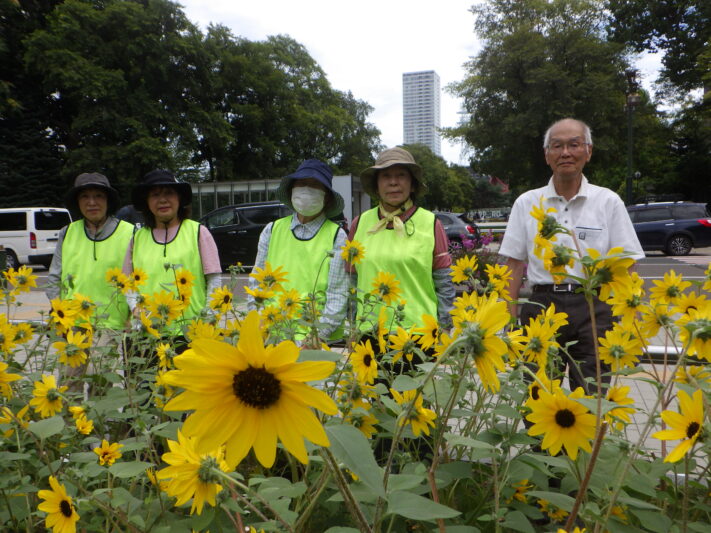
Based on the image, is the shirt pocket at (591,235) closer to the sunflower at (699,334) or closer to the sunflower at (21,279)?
the sunflower at (699,334)

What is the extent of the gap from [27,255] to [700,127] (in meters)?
28.9

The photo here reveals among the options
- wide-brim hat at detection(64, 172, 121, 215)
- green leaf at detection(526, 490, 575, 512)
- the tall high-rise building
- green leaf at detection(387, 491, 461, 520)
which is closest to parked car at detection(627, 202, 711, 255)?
wide-brim hat at detection(64, 172, 121, 215)

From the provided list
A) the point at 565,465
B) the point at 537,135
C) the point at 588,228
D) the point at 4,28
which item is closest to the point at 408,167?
the point at 588,228

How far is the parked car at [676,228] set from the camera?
16.5 m

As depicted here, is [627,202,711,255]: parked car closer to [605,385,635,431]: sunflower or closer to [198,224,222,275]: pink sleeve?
[198,224,222,275]: pink sleeve

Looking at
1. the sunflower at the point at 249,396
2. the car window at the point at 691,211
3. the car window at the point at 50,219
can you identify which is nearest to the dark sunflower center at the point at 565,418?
the sunflower at the point at 249,396

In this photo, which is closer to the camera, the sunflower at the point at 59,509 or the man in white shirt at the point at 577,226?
the sunflower at the point at 59,509

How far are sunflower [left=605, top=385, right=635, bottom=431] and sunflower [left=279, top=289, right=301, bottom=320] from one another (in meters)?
1.01

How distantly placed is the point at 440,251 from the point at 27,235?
1729 centimetres

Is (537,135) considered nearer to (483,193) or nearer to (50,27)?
(50,27)

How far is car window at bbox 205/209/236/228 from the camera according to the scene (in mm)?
14375

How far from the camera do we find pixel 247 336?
67cm

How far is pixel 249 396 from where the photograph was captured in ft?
2.29

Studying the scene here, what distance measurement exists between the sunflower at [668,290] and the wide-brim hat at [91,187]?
109 inches
